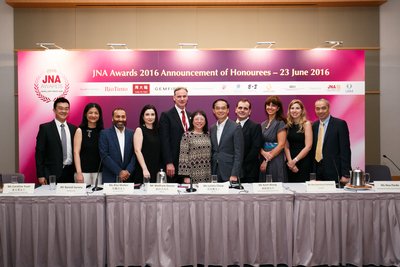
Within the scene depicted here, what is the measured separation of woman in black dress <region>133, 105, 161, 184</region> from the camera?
4.51m

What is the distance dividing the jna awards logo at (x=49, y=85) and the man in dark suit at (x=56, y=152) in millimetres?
1019

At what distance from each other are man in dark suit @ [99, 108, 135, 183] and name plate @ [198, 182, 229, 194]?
1245mm

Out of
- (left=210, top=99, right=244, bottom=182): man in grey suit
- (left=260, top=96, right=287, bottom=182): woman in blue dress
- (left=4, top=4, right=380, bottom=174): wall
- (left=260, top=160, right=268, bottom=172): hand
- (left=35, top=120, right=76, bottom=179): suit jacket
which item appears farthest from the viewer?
(left=4, top=4, right=380, bottom=174): wall

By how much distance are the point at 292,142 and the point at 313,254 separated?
1.66 metres

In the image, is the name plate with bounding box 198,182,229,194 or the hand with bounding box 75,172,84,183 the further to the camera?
the hand with bounding box 75,172,84,183

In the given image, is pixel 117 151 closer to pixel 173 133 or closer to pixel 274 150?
pixel 173 133

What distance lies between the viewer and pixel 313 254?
3.42 m

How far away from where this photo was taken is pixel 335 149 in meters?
4.63

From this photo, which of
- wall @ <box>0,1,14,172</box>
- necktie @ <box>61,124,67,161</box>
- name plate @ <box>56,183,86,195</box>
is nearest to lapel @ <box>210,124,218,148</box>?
name plate @ <box>56,183,86,195</box>

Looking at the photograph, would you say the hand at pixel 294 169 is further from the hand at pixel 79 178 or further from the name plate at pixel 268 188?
the hand at pixel 79 178

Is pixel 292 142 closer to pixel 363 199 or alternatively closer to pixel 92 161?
pixel 363 199

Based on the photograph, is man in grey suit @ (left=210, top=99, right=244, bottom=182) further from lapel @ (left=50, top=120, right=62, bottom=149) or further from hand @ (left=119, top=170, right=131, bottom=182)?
lapel @ (left=50, top=120, right=62, bottom=149)

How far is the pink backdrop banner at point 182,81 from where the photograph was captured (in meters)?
5.70

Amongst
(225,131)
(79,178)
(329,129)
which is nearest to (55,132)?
(79,178)
